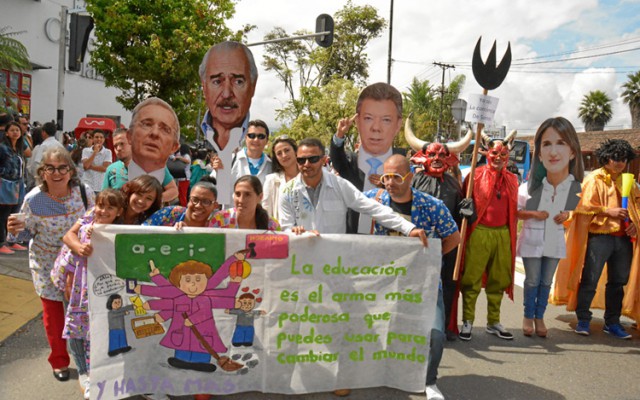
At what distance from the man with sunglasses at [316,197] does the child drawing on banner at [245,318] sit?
2.25 ft

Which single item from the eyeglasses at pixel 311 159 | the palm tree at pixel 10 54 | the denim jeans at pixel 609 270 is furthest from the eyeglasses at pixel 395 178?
the palm tree at pixel 10 54

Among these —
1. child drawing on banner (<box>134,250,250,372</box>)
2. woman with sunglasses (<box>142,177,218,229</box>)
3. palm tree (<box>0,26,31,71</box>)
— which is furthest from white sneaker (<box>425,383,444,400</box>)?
palm tree (<box>0,26,31,71</box>)

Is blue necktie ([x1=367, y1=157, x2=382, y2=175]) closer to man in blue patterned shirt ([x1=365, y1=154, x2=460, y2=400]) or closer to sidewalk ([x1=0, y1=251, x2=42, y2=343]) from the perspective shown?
man in blue patterned shirt ([x1=365, y1=154, x2=460, y2=400])

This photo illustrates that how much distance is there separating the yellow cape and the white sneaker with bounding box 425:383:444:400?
2658mm

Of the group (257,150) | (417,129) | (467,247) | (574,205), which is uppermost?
(417,129)

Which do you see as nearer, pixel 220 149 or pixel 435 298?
pixel 435 298

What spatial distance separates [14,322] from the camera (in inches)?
191

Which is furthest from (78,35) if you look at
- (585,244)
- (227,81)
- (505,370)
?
(585,244)

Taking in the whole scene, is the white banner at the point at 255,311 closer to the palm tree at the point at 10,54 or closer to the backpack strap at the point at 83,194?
the backpack strap at the point at 83,194

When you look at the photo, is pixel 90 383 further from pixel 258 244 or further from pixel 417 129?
pixel 417 129

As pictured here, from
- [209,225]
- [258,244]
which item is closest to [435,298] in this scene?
[258,244]

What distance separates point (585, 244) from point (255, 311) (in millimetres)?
3765

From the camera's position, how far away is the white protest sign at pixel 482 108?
4938mm

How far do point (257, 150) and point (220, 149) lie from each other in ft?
2.76
